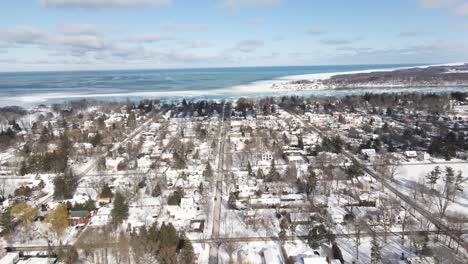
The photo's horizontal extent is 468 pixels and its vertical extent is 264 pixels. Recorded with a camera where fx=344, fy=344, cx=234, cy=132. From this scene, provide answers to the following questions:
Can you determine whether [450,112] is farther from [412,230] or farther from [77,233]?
[77,233]

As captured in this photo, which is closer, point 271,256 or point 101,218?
point 271,256

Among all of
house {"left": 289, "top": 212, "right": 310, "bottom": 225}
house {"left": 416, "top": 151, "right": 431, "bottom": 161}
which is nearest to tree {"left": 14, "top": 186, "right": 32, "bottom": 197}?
house {"left": 289, "top": 212, "right": 310, "bottom": 225}

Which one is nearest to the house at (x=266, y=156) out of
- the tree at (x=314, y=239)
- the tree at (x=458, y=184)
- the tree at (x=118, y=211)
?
the tree at (x=458, y=184)

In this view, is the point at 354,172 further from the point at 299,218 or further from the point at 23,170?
the point at 23,170

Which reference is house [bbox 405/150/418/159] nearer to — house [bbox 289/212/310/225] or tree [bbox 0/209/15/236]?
house [bbox 289/212/310/225]

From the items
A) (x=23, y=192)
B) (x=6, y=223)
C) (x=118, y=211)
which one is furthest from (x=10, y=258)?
(x=23, y=192)
